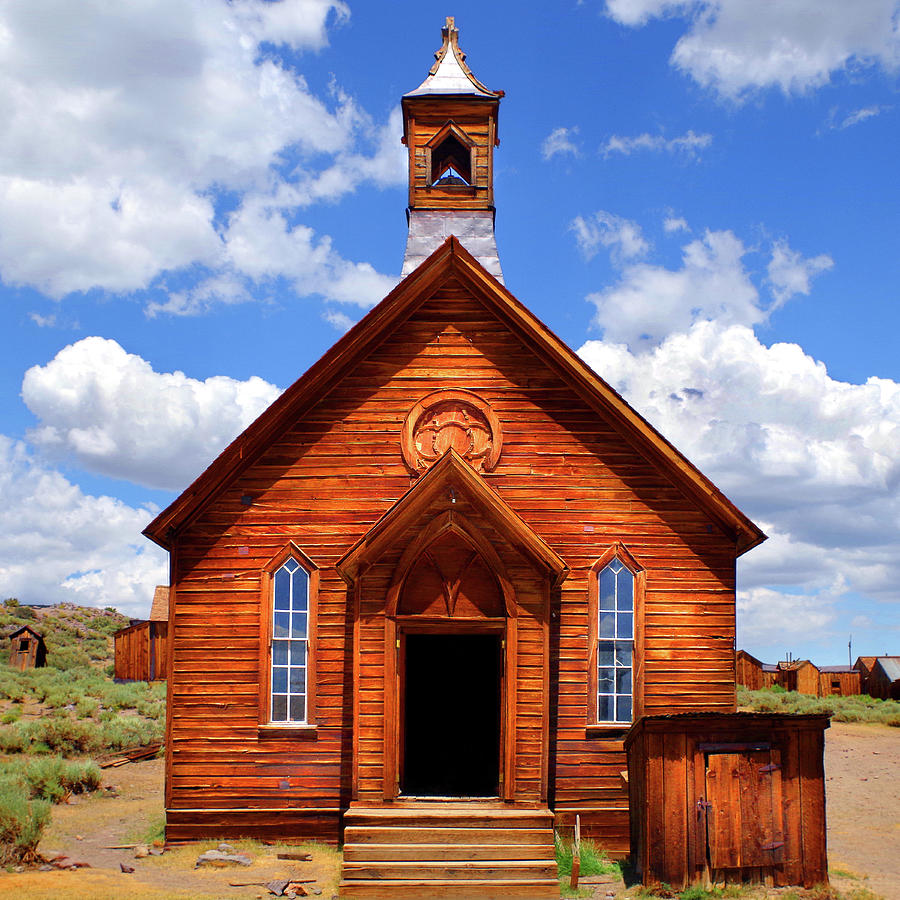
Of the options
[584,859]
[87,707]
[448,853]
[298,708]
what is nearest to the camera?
[448,853]

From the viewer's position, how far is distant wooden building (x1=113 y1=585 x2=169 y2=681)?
1614 inches

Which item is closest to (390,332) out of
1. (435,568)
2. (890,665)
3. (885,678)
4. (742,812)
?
(435,568)

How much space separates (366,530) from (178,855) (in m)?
5.11

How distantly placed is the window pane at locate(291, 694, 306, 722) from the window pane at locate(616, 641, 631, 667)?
15.1 feet

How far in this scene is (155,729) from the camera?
25703mm

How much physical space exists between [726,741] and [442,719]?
7.81 metres

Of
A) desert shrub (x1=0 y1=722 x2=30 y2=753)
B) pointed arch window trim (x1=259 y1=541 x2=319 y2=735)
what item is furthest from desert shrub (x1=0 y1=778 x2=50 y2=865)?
desert shrub (x1=0 y1=722 x2=30 y2=753)

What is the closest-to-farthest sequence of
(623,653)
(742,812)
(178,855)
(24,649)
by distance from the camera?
(742,812), (178,855), (623,653), (24,649)

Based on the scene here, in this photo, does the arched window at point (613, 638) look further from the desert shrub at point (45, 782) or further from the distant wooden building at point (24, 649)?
the distant wooden building at point (24, 649)

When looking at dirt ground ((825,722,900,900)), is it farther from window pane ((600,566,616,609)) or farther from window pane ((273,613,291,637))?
window pane ((273,613,291,637))

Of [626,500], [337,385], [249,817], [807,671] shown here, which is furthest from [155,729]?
[807,671]

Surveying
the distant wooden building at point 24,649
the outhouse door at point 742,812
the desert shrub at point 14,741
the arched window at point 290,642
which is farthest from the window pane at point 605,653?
the distant wooden building at point 24,649

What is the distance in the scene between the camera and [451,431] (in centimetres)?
1409

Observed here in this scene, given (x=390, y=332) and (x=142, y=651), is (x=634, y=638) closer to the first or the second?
(x=390, y=332)
